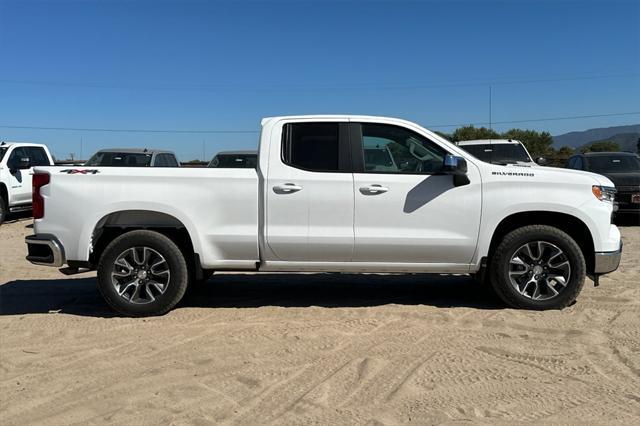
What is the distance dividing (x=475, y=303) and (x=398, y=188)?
1.67m

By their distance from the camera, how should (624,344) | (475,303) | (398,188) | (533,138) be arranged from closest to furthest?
(624,344) < (398,188) < (475,303) < (533,138)

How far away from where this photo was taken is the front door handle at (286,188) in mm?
5508

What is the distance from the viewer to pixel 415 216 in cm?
552

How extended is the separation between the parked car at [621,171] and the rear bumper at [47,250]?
36.8 ft

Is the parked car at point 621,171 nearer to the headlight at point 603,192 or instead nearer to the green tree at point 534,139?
the headlight at point 603,192

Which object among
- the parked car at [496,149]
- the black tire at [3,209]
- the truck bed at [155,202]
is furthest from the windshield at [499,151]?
the black tire at [3,209]

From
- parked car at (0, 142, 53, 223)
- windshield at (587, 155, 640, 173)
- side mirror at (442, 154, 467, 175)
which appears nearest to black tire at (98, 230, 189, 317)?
side mirror at (442, 154, 467, 175)

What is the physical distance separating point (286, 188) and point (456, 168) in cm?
167

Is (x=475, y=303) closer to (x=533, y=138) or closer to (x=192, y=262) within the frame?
(x=192, y=262)

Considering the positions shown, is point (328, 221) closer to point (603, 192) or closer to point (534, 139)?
point (603, 192)

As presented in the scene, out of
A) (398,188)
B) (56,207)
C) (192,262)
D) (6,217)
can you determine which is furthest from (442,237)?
(6,217)

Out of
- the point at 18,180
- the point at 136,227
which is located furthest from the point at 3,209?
the point at 136,227

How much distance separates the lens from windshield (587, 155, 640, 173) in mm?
13566

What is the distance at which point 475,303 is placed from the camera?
6129 mm
